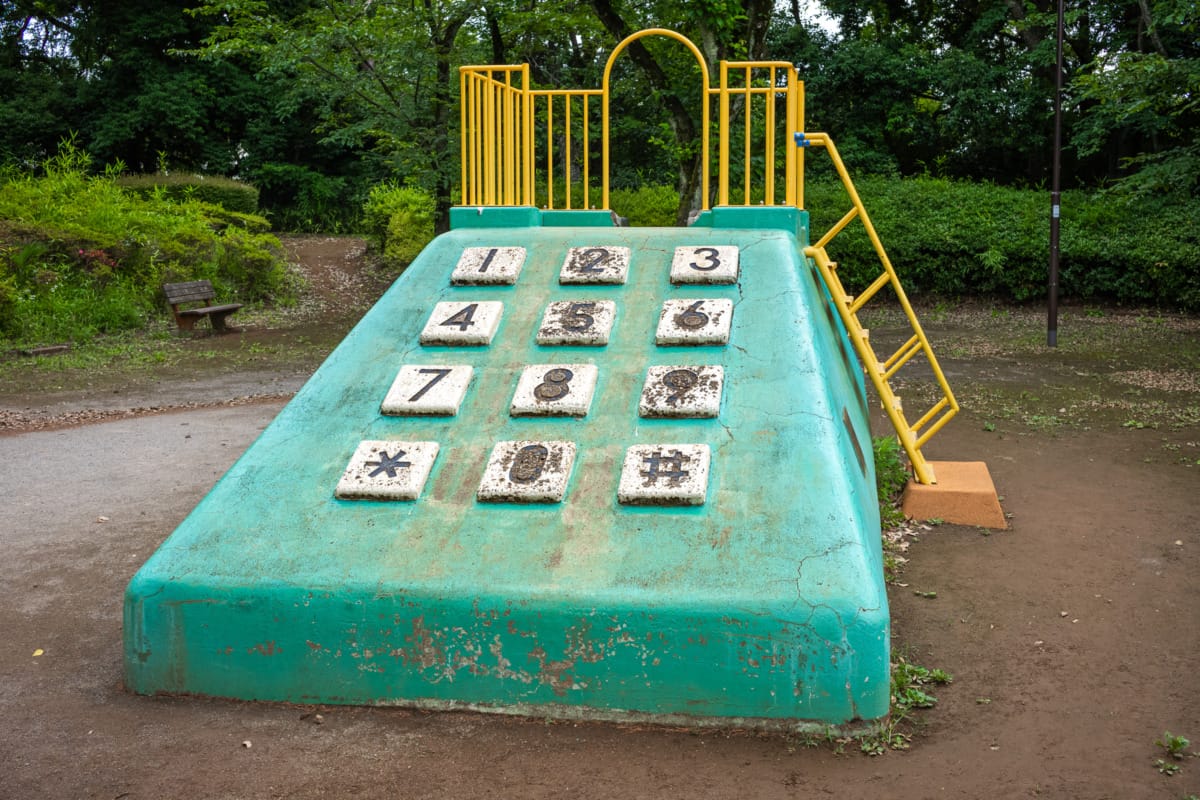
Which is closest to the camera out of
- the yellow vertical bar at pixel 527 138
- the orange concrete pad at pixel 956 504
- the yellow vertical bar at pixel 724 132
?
the yellow vertical bar at pixel 724 132

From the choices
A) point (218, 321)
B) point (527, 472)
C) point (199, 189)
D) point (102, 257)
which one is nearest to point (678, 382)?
point (527, 472)

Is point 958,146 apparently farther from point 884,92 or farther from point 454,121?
point 454,121

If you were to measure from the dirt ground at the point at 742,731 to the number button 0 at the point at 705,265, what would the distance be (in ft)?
6.06

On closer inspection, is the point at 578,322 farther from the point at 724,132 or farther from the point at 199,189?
the point at 199,189

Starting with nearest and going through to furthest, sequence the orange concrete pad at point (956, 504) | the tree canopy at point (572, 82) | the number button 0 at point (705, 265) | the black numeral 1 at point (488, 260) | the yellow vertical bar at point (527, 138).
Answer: the number button 0 at point (705, 265) < the black numeral 1 at point (488, 260) < the orange concrete pad at point (956, 504) < the yellow vertical bar at point (527, 138) < the tree canopy at point (572, 82)

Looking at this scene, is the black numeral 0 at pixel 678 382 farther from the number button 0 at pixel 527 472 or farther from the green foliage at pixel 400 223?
the green foliage at pixel 400 223

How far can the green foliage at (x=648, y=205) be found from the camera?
2142 centimetres

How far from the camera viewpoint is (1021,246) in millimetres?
18500

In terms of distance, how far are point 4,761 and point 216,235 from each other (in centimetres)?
1661

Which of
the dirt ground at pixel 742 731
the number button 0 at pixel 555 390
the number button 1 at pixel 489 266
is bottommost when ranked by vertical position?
the dirt ground at pixel 742 731

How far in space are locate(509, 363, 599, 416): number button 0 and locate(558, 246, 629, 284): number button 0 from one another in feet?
2.34

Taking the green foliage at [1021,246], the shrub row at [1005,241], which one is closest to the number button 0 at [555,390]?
the shrub row at [1005,241]

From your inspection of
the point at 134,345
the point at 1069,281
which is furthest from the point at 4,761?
A: the point at 1069,281

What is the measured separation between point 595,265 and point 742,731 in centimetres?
272
